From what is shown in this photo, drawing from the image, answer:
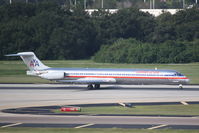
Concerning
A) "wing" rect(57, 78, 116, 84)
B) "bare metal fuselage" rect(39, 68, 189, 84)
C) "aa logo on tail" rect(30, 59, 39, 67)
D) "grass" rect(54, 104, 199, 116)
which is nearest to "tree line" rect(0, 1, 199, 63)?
"bare metal fuselage" rect(39, 68, 189, 84)

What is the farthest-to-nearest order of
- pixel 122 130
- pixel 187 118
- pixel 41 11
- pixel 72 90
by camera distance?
1. pixel 41 11
2. pixel 72 90
3. pixel 187 118
4. pixel 122 130

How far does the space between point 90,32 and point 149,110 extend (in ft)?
244

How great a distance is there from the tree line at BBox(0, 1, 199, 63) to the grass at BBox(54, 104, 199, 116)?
173 feet

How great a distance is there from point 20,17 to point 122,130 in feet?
299

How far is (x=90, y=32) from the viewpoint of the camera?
11500cm

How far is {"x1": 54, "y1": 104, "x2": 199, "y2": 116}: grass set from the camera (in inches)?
1588

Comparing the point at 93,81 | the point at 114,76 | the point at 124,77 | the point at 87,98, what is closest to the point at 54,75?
the point at 93,81

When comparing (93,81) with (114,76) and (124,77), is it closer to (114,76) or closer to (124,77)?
(114,76)

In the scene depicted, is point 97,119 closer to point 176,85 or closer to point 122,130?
point 122,130

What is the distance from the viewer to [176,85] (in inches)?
2532

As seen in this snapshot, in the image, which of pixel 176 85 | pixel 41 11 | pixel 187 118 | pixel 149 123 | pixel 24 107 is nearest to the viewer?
pixel 149 123

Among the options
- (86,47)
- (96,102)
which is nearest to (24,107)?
(96,102)

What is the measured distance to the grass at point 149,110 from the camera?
4034 cm

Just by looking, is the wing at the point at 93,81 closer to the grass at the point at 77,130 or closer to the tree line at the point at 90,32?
the grass at the point at 77,130
